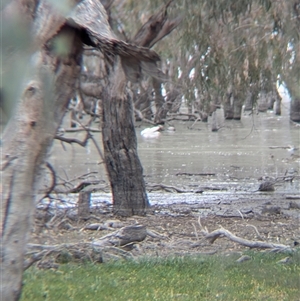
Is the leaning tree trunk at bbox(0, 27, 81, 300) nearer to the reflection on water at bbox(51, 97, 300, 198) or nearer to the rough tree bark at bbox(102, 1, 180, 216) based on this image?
the rough tree bark at bbox(102, 1, 180, 216)

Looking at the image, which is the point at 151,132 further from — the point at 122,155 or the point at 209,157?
the point at 122,155

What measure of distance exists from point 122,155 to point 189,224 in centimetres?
137

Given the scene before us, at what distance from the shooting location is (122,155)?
428 inches

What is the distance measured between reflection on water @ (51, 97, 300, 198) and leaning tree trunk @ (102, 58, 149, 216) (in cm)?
177

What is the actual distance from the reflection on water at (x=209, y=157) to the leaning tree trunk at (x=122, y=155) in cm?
177

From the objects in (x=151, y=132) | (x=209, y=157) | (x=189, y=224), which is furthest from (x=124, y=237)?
(x=151, y=132)

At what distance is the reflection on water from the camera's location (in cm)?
1605

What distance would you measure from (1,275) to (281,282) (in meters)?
2.85

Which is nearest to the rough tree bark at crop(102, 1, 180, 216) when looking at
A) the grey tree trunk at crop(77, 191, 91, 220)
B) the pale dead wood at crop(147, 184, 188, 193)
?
the grey tree trunk at crop(77, 191, 91, 220)

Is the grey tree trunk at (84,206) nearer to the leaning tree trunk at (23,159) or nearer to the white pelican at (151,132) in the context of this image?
the leaning tree trunk at (23,159)

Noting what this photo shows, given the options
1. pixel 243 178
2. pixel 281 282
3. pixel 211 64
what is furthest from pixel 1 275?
pixel 243 178

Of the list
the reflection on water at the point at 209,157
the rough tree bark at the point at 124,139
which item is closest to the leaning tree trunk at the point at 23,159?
the rough tree bark at the point at 124,139

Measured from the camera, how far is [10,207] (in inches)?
171

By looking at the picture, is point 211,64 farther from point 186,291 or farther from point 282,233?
point 186,291
